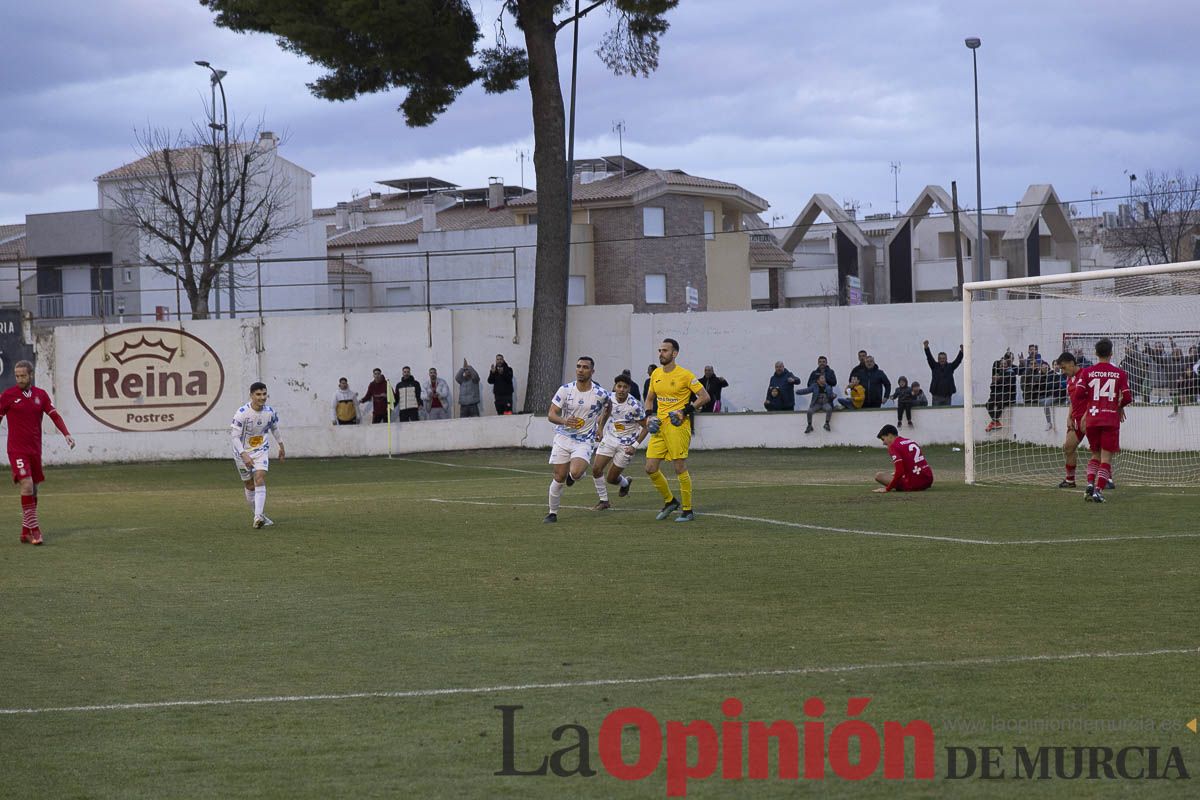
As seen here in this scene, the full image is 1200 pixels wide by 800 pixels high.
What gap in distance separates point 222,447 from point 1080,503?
22101 mm

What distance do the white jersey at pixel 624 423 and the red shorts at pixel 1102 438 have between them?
18.8ft

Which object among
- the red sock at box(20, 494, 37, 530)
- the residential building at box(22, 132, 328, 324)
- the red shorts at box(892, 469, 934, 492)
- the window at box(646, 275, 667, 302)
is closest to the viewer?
the red sock at box(20, 494, 37, 530)

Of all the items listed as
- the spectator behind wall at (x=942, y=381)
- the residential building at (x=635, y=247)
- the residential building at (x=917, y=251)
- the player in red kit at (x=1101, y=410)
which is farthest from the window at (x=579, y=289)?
the player in red kit at (x=1101, y=410)

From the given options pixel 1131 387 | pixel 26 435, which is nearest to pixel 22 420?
pixel 26 435

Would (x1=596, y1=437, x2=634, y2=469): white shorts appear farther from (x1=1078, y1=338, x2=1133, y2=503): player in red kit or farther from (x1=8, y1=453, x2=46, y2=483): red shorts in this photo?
(x1=8, y1=453, x2=46, y2=483): red shorts

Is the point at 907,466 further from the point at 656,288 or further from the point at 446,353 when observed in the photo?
the point at 656,288

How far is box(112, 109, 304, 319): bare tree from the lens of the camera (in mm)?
54000

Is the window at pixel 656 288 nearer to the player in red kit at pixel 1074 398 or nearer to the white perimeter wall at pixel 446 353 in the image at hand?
the white perimeter wall at pixel 446 353

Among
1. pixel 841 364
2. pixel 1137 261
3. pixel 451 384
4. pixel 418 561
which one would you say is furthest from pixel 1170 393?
pixel 1137 261

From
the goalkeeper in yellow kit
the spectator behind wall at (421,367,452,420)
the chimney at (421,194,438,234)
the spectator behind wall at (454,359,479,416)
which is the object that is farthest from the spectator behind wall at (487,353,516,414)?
the chimney at (421,194,438,234)

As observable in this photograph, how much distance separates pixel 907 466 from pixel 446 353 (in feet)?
64.9

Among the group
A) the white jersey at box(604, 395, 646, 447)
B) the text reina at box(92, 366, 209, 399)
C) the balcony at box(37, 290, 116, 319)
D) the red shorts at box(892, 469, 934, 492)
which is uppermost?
the balcony at box(37, 290, 116, 319)

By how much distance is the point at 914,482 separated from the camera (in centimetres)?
1953

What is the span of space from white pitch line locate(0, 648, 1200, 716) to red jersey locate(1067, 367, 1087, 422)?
34.9 feet
